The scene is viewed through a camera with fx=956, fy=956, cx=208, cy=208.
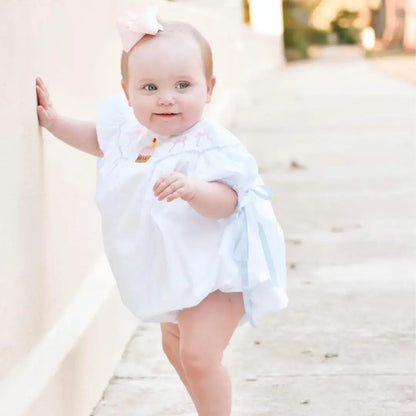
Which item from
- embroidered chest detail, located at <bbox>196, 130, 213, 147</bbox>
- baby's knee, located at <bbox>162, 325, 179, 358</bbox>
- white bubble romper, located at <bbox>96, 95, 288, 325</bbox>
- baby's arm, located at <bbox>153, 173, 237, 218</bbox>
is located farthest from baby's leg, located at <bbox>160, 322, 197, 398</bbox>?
embroidered chest detail, located at <bbox>196, 130, 213, 147</bbox>

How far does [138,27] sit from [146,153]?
329 mm

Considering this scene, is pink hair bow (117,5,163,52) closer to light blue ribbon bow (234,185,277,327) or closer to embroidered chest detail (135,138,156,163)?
embroidered chest detail (135,138,156,163)

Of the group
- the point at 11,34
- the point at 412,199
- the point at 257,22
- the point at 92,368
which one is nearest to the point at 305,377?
the point at 92,368

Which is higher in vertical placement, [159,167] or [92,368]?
[159,167]

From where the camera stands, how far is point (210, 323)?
247 centimetres

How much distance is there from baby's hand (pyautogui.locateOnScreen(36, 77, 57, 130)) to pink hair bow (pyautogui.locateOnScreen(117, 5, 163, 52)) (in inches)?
11.7

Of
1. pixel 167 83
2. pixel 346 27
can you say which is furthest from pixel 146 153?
pixel 346 27

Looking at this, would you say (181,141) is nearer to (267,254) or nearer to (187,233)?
(187,233)

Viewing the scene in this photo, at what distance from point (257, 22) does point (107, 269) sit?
79.2 ft

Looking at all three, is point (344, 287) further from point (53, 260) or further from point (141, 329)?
point (53, 260)

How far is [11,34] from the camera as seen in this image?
2.34 metres

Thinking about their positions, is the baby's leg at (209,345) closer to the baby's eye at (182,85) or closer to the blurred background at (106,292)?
the blurred background at (106,292)

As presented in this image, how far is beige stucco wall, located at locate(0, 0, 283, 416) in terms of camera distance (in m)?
2.33

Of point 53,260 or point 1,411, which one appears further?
point 53,260
